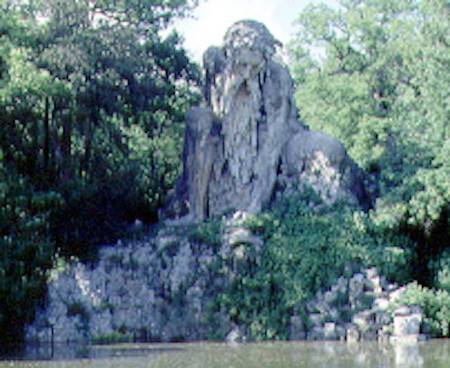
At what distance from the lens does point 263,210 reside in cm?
2455

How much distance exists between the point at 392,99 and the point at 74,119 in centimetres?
1107

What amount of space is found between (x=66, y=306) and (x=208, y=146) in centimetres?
595

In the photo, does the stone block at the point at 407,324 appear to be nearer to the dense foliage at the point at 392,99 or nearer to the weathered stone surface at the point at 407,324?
the weathered stone surface at the point at 407,324

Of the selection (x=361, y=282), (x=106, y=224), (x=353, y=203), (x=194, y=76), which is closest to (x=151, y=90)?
(x=194, y=76)

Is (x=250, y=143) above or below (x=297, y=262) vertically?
above

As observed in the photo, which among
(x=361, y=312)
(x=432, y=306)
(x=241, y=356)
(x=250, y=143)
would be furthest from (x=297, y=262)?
(x=241, y=356)

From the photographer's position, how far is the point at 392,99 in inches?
1212

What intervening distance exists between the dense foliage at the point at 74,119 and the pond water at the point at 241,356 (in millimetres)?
3120

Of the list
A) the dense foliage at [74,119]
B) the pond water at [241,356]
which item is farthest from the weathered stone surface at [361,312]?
the dense foliage at [74,119]

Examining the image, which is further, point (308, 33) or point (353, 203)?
point (308, 33)

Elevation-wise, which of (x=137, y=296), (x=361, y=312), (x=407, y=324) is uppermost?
(x=137, y=296)

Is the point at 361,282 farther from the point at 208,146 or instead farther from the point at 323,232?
the point at 208,146

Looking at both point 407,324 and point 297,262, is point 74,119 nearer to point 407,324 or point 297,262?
point 297,262

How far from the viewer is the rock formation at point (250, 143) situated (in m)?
24.8
